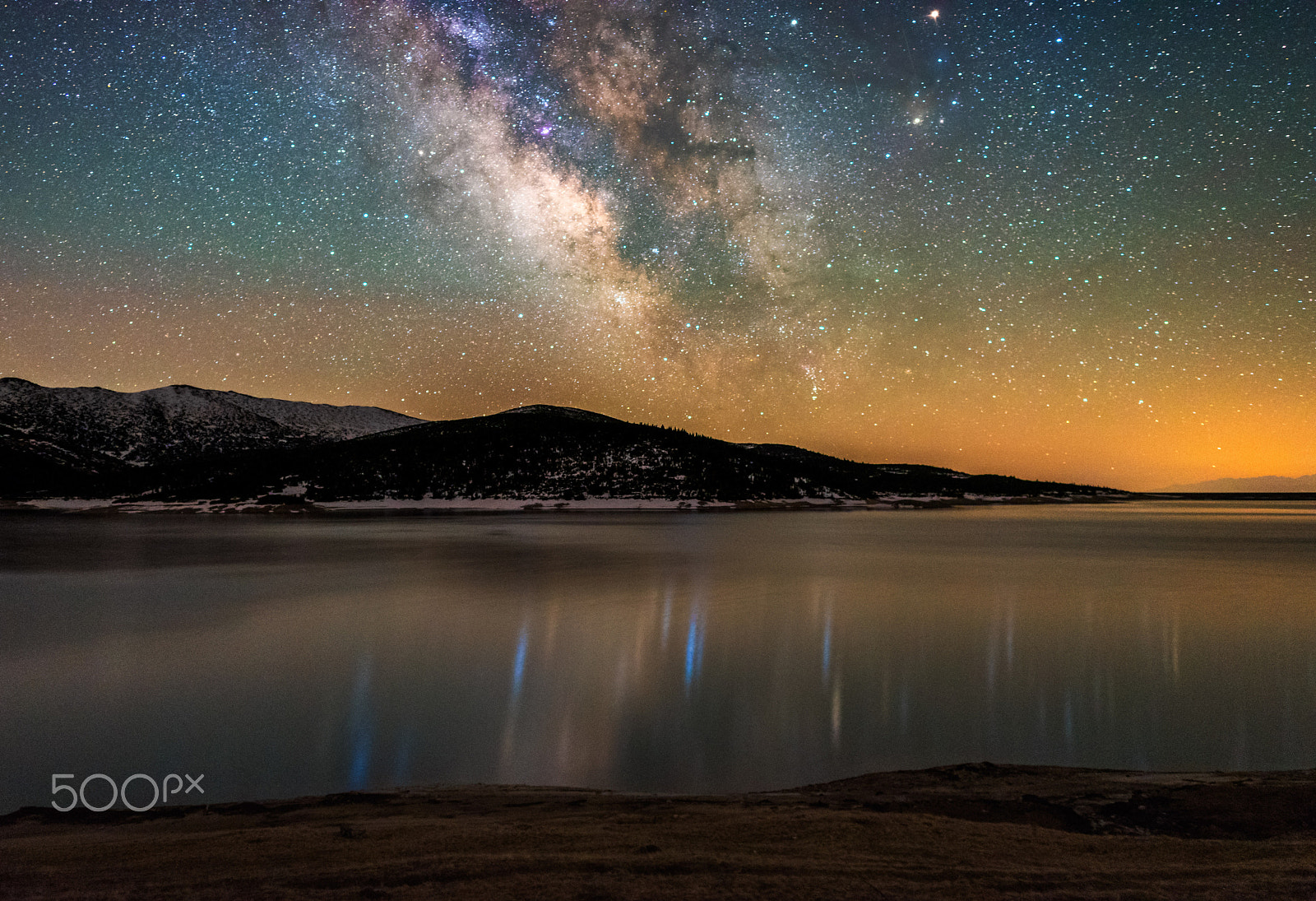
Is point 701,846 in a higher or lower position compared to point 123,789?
higher

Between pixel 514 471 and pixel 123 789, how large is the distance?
11991cm

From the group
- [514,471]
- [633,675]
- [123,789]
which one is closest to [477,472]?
[514,471]

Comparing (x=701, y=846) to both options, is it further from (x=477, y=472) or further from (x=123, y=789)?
(x=477, y=472)

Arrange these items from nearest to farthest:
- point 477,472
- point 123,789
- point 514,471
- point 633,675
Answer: point 123,789 → point 633,675 → point 477,472 → point 514,471

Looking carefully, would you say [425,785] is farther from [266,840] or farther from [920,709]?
[920,709]

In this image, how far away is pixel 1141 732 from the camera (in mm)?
9141

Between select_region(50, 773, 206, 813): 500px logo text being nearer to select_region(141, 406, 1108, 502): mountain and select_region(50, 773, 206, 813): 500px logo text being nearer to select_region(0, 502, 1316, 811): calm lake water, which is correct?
select_region(0, 502, 1316, 811): calm lake water

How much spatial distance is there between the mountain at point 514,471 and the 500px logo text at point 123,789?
352 feet

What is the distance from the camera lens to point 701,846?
15.0 feet

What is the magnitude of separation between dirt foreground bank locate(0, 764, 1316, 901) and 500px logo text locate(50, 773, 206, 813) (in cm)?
53

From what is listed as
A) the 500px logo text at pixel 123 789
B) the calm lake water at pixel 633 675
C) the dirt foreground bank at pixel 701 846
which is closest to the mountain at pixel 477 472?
the calm lake water at pixel 633 675

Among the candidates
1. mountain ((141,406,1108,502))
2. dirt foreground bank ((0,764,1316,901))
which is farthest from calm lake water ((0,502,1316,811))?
mountain ((141,406,1108,502))

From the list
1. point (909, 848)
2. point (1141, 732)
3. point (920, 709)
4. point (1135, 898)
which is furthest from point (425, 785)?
point (1141, 732)

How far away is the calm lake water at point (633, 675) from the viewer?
8.27 m
